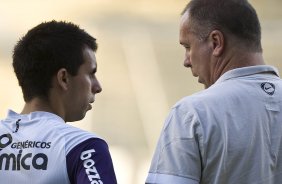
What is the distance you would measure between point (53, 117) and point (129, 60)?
353 cm

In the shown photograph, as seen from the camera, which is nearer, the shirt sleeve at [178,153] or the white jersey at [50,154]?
the shirt sleeve at [178,153]

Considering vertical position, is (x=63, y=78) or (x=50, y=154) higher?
(x=63, y=78)

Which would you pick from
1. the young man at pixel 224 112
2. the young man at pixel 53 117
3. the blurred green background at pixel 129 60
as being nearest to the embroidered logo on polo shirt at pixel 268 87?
the young man at pixel 224 112

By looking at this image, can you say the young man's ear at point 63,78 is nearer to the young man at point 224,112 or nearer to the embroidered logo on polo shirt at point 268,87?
the young man at point 224,112

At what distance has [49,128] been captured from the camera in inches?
87.7

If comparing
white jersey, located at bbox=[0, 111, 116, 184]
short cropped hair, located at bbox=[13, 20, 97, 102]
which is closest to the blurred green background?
short cropped hair, located at bbox=[13, 20, 97, 102]

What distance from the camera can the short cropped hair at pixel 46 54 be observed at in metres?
2.34

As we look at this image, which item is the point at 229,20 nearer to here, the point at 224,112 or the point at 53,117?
the point at 224,112

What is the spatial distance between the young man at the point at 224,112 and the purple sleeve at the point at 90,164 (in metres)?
0.20

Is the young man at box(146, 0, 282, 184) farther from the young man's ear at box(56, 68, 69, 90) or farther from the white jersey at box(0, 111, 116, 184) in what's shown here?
the young man's ear at box(56, 68, 69, 90)

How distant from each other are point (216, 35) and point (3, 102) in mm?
3729

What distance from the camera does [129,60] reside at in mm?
5797

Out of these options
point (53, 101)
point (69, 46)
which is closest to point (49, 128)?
point (53, 101)

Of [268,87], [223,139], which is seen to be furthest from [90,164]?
[268,87]
